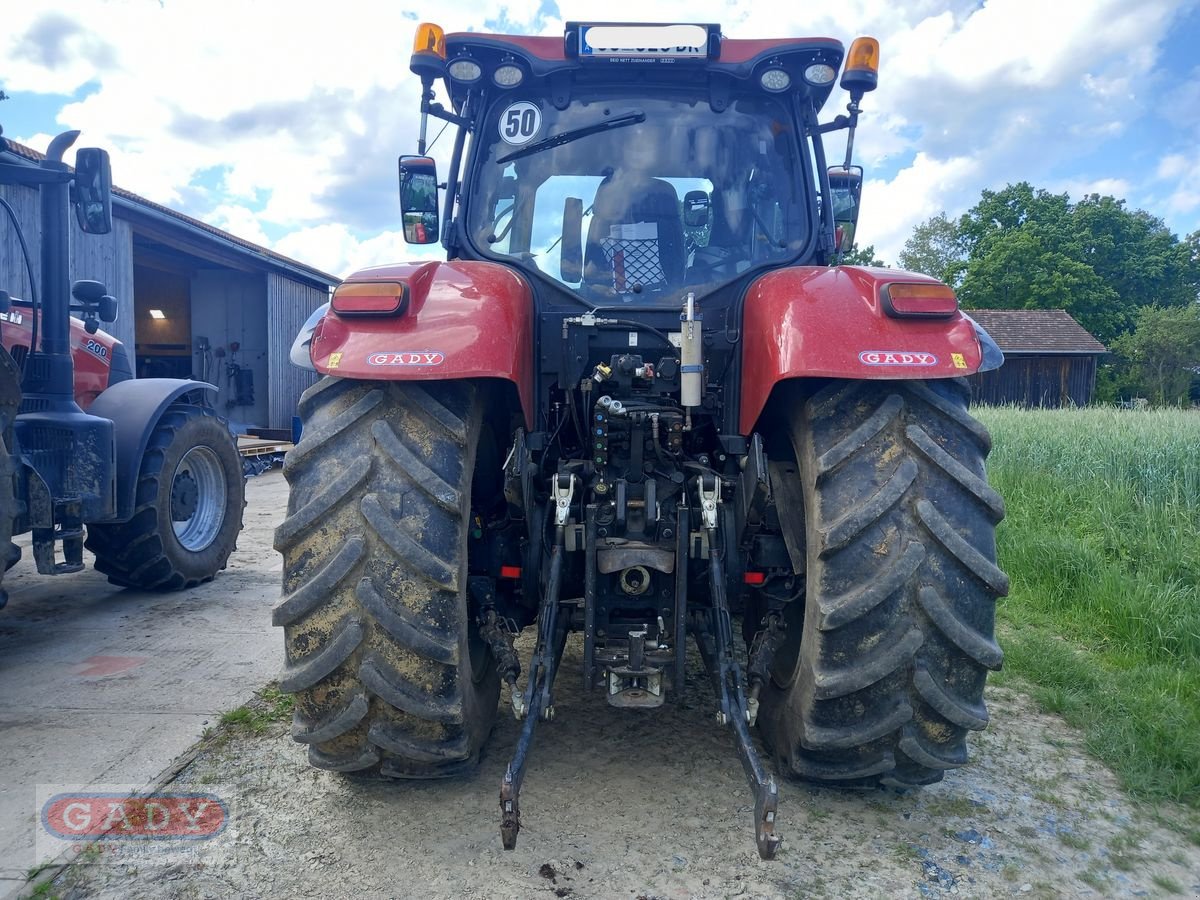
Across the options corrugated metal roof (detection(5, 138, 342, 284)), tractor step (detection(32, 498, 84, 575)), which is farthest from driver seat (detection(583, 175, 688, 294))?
corrugated metal roof (detection(5, 138, 342, 284))

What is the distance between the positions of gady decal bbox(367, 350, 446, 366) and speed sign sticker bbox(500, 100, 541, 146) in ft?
4.47

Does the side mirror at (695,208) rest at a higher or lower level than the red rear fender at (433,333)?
higher

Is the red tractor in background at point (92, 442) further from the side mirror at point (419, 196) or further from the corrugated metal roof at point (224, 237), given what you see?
the corrugated metal roof at point (224, 237)

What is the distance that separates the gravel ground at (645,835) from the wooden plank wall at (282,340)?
1459cm

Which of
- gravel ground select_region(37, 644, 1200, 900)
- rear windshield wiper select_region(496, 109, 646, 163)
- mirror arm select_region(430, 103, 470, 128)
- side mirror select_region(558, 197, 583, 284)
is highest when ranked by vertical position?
mirror arm select_region(430, 103, 470, 128)

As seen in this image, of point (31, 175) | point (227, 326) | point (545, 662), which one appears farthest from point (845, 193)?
point (227, 326)

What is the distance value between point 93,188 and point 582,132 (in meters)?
2.91

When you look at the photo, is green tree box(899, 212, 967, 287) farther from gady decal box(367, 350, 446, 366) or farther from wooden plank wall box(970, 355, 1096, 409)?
gady decal box(367, 350, 446, 366)

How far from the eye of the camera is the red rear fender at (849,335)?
2326 mm

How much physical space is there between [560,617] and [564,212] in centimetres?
156

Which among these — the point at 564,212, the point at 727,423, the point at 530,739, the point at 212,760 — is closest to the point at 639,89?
the point at 564,212

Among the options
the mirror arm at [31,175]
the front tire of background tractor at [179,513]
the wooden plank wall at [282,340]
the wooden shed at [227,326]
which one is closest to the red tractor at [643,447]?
the mirror arm at [31,175]

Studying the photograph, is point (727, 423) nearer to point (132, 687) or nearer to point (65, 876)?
point (65, 876)

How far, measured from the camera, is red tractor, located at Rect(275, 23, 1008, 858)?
232 centimetres
